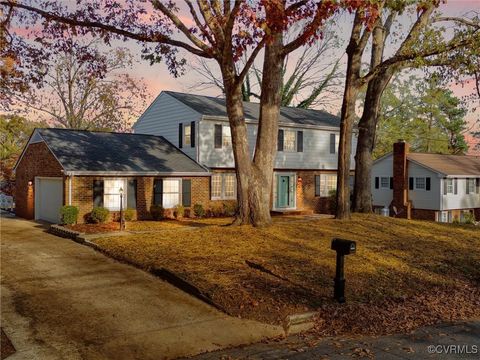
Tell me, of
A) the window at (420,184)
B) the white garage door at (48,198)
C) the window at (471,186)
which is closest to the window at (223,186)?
the white garage door at (48,198)

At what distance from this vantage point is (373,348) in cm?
660

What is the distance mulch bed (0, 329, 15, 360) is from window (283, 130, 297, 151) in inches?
925

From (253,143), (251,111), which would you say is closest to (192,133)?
(253,143)

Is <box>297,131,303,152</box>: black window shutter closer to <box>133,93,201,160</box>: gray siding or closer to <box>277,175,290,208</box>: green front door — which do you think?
<box>277,175,290,208</box>: green front door

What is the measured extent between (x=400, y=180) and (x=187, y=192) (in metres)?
21.6

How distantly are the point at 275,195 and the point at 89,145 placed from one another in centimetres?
1141

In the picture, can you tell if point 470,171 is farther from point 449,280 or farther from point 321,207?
point 449,280

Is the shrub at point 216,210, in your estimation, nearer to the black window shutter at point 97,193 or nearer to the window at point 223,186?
the window at point 223,186

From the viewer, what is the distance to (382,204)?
43156 mm

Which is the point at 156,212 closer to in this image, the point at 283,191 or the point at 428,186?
the point at 283,191

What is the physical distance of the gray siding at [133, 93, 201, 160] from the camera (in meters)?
26.6

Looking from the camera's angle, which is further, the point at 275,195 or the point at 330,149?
the point at 330,149

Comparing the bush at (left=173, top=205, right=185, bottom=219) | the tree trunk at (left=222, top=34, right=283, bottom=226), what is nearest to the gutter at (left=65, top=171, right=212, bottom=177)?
the bush at (left=173, top=205, right=185, bottom=219)

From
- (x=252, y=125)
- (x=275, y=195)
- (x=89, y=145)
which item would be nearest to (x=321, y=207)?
(x=275, y=195)
